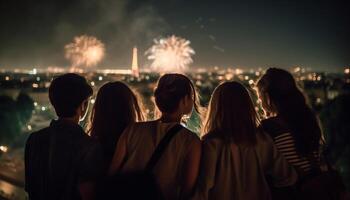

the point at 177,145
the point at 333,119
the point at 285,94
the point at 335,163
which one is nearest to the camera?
the point at 177,145

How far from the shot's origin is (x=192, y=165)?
2465 millimetres

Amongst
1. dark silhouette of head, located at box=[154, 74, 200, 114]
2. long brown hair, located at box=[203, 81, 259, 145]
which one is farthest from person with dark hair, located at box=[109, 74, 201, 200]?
long brown hair, located at box=[203, 81, 259, 145]

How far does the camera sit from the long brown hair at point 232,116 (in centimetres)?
267

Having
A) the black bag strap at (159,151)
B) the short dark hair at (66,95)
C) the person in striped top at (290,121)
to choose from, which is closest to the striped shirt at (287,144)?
the person in striped top at (290,121)

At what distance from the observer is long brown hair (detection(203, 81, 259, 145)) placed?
267 cm

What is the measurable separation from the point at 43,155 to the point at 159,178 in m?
0.80

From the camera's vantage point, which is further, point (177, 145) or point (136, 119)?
point (136, 119)

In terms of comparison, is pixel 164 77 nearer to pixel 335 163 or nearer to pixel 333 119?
pixel 335 163

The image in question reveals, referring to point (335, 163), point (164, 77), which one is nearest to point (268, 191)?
point (164, 77)

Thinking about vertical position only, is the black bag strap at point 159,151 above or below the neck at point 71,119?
below

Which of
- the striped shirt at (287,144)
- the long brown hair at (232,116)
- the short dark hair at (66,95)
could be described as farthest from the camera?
the striped shirt at (287,144)

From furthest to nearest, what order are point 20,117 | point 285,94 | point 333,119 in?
point 20,117 < point 333,119 < point 285,94

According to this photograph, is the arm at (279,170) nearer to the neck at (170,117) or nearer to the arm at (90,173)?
the neck at (170,117)

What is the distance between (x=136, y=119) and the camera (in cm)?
297
